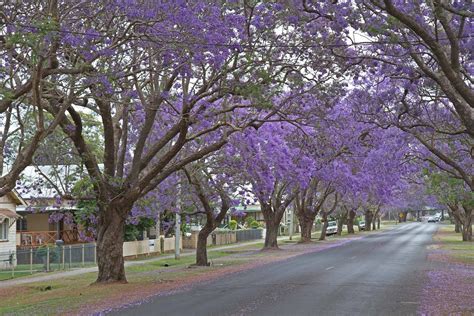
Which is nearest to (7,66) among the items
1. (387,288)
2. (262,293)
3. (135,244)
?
(262,293)

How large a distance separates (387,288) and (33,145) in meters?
10.1

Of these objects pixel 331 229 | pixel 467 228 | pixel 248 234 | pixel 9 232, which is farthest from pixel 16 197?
pixel 331 229

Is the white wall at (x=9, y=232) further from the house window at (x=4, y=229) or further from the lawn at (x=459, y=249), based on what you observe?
the lawn at (x=459, y=249)

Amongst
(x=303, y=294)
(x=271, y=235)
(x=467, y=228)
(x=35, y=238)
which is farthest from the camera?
(x=467, y=228)

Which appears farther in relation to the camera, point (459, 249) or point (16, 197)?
point (459, 249)

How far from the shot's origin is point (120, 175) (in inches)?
792

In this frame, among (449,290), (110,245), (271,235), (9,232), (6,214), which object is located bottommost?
(449,290)

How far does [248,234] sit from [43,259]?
31979 mm

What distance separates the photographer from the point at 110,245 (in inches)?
747

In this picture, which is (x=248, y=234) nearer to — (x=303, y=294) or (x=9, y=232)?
(x=9, y=232)

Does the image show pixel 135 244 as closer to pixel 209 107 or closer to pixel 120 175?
pixel 120 175

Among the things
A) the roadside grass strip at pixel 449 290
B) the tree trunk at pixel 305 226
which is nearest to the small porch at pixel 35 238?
the tree trunk at pixel 305 226

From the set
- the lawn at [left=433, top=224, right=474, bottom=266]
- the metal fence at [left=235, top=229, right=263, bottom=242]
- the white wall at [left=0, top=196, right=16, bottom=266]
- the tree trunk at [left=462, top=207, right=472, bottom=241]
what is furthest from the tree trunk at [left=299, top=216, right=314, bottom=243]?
the white wall at [left=0, top=196, right=16, bottom=266]

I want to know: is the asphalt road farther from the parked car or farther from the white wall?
the parked car
